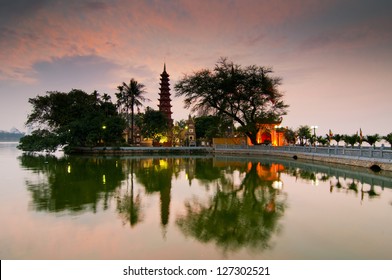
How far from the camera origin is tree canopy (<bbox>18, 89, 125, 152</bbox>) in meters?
44.0

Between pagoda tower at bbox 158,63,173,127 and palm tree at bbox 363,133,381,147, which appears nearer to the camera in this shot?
palm tree at bbox 363,133,381,147

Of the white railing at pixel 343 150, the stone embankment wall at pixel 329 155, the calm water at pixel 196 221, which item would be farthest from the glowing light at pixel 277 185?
the white railing at pixel 343 150

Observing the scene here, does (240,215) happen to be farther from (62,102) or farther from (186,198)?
(62,102)

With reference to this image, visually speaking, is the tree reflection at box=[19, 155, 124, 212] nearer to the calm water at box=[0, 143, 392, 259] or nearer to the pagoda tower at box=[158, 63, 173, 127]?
the calm water at box=[0, 143, 392, 259]

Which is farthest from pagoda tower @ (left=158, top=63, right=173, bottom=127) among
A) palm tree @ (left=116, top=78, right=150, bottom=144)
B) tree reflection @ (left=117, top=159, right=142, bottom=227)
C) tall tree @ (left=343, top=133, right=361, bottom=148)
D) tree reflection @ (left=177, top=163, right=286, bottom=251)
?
tree reflection @ (left=177, top=163, right=286, bottom=251)

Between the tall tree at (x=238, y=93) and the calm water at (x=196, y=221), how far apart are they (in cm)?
2713

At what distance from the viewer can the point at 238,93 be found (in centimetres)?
4109

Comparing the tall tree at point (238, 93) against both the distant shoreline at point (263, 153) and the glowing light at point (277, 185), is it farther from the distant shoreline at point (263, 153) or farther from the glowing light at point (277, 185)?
the glowing light at point (277, 185)

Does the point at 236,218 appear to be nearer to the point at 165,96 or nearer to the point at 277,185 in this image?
the point at 277,185

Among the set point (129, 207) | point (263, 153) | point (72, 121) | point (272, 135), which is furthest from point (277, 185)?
point (72, 121)

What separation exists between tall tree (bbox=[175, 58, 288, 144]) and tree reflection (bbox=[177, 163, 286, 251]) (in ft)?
94.6

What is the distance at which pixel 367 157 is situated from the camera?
2103 centimetres

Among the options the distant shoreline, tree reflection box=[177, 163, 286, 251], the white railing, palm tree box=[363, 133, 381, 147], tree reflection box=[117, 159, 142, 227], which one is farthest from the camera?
palm tree box=[363, 133, 381, 147]
